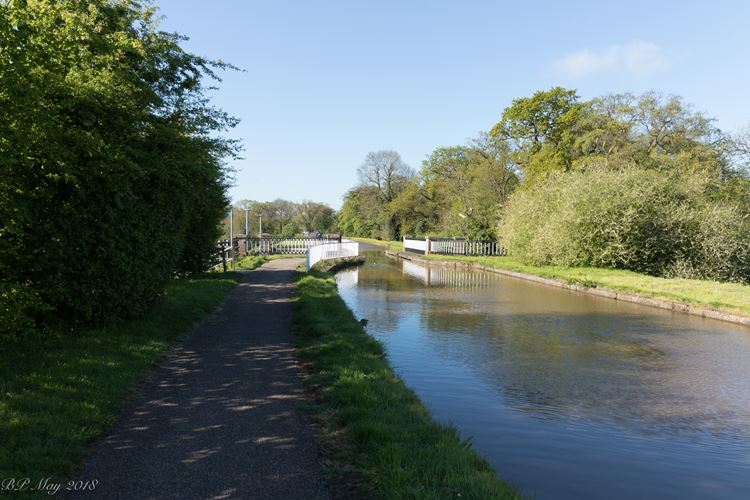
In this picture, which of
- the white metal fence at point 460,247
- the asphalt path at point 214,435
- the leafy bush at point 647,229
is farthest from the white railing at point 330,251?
the asphalt path at point 214,435

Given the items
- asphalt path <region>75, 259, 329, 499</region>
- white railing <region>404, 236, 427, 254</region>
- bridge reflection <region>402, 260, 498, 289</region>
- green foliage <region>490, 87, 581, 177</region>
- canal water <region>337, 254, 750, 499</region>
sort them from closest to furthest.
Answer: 1. asphalt path <region>75, 259, 329, 499</region>
2. canal water <region>337, 254, 750, 499</region>
3. bridge reflection <region>402, 260, 498, 289</region>
4. green foliage <region>490, 87, 581, 177</region>
5. white railing <region>404, 236, 427, 254</region>

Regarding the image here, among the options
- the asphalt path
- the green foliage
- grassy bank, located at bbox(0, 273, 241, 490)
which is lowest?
the asphalt path

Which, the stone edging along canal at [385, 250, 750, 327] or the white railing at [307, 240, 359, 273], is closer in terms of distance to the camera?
the stone edging along canal at [385, 250, 750, 327]

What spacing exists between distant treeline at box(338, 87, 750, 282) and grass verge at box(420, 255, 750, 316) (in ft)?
5.94

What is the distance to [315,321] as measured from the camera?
10.5m

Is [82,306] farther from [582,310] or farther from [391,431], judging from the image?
[582,310]

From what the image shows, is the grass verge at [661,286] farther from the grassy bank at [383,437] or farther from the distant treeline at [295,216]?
the distant treeline at [295,216]

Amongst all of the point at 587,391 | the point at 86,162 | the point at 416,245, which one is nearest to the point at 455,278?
the point at 587,391

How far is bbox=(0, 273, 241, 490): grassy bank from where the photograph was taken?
4.25 meters

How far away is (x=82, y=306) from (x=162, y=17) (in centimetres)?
818

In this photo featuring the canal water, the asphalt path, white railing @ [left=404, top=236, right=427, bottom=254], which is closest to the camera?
the asphalt path

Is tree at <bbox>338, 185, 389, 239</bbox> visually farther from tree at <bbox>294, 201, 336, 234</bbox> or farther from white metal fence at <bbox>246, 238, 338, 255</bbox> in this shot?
white metal fence at <bbox>246, 238, 338, 255</bbox>

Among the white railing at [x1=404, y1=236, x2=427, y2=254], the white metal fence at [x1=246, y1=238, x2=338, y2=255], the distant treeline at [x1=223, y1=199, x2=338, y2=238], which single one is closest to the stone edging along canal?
the white metal fence at [x1=246, y1=238, x2=338, y2=255]

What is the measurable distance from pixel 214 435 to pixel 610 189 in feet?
79.8
